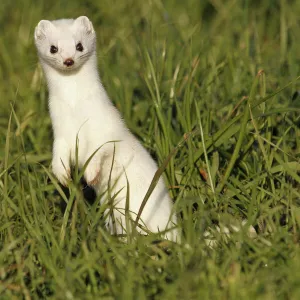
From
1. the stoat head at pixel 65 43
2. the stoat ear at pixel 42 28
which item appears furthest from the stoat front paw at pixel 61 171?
the stoat ear at pixel 42 28

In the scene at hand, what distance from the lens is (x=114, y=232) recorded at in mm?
3932

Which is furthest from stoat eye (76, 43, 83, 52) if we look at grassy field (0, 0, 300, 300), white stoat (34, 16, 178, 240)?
grassy field (0, 0, 300, 300)

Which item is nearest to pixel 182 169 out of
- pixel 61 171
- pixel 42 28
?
pixel 61 171

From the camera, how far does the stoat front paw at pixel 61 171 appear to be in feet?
13.3

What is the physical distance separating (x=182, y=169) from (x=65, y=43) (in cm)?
112

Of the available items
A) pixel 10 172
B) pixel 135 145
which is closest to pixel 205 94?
pixel 135 145

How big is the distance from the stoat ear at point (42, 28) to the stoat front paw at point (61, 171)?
0.79 metres

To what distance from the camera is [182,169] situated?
4570 mm

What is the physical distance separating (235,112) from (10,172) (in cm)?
163

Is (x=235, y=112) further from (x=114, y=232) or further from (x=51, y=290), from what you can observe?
(x=51, y=290)

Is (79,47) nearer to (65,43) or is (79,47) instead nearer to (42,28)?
(65,43)

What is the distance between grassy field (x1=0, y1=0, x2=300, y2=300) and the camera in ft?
10.7

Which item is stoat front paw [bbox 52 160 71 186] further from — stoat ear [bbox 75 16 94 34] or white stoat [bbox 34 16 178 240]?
stoat ear [bbox 75 16 94 34]

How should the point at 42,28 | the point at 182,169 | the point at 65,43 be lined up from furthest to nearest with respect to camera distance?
the point at 182,169 < the point at 42,28 < the point at 65,43
